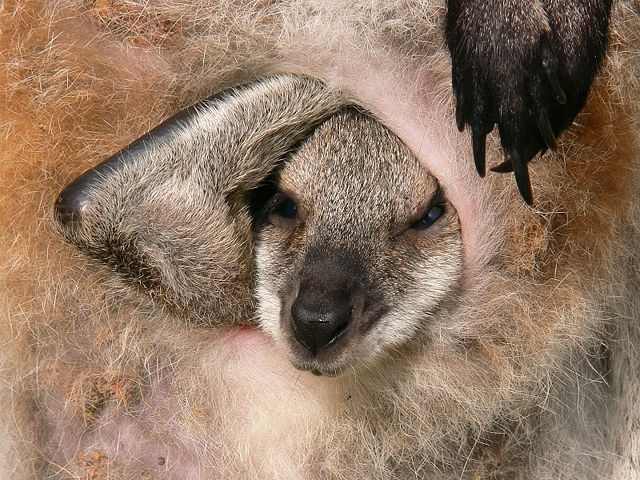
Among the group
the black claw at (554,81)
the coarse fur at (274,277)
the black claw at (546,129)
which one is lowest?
the coarse fur at (274,277)

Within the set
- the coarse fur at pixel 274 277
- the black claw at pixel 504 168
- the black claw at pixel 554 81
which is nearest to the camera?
the black claw at pixel 554 81

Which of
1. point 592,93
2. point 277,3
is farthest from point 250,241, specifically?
point 592,93

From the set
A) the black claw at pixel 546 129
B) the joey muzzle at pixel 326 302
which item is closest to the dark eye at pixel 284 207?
the joey muzzle at pixel 326 302

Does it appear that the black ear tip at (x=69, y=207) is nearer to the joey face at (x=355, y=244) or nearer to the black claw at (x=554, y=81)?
the joey face at (x=355, y=244)

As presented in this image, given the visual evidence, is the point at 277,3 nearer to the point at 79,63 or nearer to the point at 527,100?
the point at 79,63

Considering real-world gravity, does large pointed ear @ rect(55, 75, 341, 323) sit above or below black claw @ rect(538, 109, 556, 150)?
below

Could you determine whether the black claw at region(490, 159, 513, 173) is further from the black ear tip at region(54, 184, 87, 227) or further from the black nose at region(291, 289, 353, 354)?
the black ear tip at region(54, 184, 87, 227)

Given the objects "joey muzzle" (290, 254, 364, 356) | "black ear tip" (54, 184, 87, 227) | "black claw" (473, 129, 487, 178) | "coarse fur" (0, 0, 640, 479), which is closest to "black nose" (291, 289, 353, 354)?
"joey muzzle" (290, 254, 364, 356)
